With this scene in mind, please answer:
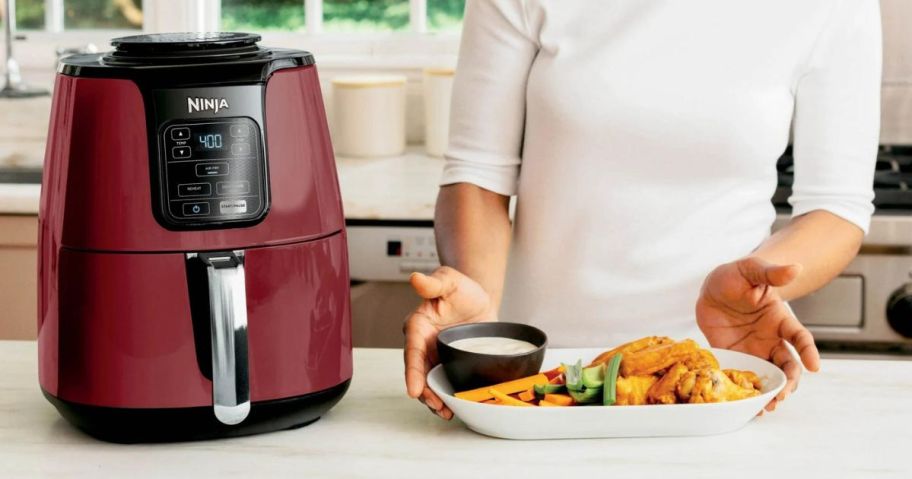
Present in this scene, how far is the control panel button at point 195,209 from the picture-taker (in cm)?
97

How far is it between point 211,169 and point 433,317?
0.27 meters

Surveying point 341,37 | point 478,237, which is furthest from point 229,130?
point 341,37

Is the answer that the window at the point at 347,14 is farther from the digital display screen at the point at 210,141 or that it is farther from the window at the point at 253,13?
the digital display screen at the point at 210,141

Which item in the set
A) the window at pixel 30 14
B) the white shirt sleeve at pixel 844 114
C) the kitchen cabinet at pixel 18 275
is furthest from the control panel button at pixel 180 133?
the window at pixel 30 14

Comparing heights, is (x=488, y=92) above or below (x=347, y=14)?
below

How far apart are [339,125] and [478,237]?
1.28 meters

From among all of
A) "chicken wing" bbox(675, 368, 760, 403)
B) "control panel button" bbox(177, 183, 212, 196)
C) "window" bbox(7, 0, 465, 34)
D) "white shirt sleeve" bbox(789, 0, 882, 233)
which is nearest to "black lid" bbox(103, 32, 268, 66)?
"control panel button" bbox(177, 183, 212, 196)

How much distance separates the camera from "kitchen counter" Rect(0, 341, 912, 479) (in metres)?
0.96

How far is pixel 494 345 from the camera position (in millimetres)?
1073

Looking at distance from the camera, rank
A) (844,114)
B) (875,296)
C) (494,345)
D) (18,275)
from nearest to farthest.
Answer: (494,345) → (844,114) → (875,296) → (18,275)

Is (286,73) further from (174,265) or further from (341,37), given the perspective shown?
(341,37)

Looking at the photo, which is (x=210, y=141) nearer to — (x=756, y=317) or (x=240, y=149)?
(x=240, y=149)

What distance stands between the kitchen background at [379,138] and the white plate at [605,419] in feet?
3.76

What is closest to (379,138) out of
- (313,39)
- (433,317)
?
(313,39)
